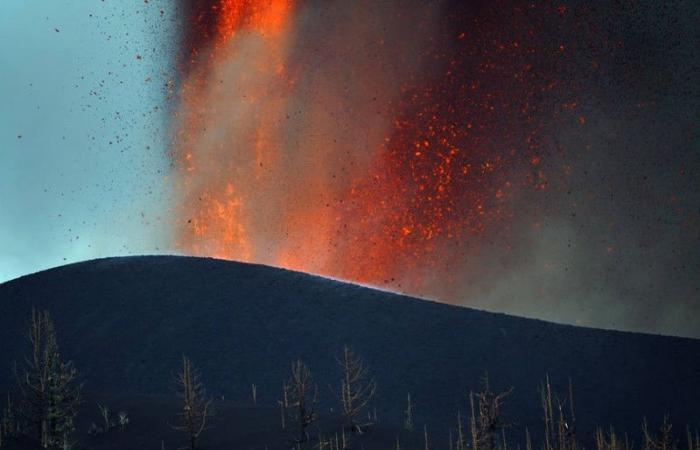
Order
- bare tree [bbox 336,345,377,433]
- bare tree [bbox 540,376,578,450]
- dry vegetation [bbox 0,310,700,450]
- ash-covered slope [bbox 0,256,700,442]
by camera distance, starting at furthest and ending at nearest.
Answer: ash-covered slope [bbox 0,256,700,442] < bare tree [bbox 336,345,377,433] < bare tree [bbox 540,376,578,450] < dry vegetation [bbox 0,310,700,450]

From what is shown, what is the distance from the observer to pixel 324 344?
134 ft

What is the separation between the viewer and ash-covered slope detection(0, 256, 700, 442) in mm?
37938

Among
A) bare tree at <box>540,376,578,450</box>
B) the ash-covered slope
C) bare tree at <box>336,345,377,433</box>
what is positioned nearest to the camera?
bare tree at <box>540,376,578,450</box>

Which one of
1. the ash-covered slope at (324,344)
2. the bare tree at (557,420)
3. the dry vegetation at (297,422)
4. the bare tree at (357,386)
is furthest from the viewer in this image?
the ash-covered slope at (324,344)

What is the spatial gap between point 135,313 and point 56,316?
3792 mm

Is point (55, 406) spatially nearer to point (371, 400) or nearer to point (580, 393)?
point (371, 400)

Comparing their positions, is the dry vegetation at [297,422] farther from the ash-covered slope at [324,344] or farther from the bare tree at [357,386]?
the ash-covered slope at [324,344]

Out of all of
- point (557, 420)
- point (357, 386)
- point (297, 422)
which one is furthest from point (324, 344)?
point (297, 422)

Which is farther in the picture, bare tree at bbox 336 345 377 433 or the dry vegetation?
bare tree at bbox 336 345 377 433

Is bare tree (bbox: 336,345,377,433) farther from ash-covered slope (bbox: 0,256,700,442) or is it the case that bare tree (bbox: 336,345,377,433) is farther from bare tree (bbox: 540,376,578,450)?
bare tree (bbox: 540,376,578,450)

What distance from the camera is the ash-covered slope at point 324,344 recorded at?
37938mm

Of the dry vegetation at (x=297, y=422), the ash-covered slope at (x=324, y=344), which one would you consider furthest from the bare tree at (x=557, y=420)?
the ash-covered slope at (x=324, y=344)

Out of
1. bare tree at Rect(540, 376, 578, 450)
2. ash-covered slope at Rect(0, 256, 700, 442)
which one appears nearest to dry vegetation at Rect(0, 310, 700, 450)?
bare tree at Rect(540, 376, 578, 450)

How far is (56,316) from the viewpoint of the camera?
Answer: 45.2 metres
